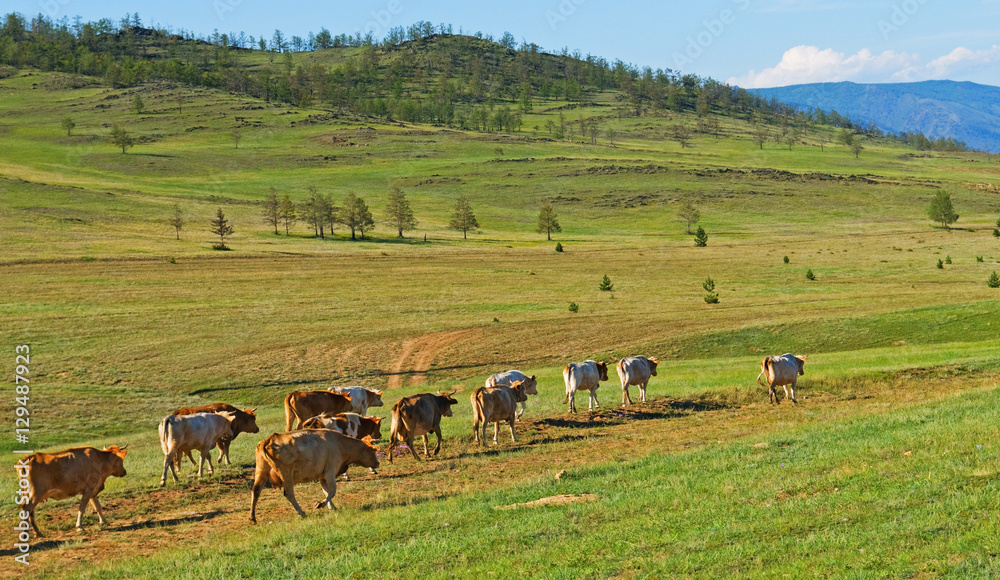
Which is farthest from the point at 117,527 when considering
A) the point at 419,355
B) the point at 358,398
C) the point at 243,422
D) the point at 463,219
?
the point at 463,219

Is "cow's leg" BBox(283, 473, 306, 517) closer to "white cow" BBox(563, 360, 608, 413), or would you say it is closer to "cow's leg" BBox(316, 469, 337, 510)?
"cow's leg" BBox(316, 469, 337, 510)

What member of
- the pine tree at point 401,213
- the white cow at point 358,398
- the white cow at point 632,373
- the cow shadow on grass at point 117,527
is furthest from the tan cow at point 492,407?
the pine tree at point 401,213

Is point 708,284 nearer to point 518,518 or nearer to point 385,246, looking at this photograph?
point 518,518

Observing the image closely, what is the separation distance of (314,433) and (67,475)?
4.73 metres

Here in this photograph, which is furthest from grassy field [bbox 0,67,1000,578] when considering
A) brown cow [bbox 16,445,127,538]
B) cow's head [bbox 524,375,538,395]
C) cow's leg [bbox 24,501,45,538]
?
cow's head [bbox 524,375,538,395]

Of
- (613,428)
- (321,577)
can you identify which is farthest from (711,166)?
(321,577)

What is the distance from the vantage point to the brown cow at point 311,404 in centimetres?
2092

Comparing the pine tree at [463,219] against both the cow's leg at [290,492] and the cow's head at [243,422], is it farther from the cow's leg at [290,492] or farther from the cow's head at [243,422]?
the cow's leg at [290,492]

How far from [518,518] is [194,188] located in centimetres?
15887

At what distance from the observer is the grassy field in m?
10.9

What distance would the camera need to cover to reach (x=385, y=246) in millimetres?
100188

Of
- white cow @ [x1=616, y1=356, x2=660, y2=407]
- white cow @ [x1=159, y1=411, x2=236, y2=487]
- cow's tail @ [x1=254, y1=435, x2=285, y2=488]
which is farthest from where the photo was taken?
white cow @ [x1=616, y1=356, x2=660, y2=407]

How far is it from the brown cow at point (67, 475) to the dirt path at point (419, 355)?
19888 millimetres

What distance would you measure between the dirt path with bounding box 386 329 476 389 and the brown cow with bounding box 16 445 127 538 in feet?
65.2
